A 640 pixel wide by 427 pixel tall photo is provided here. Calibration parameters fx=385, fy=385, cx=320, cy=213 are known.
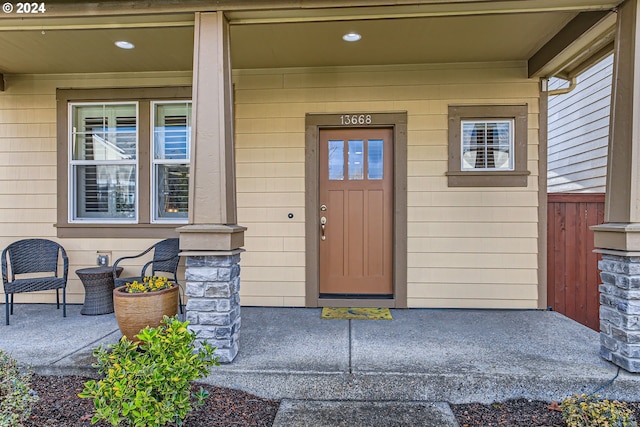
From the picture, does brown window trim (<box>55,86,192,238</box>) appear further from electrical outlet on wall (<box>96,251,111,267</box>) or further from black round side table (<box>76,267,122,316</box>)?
black round side table (<box>76,267,122,316</box>)

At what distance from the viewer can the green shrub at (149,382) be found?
1.74 m

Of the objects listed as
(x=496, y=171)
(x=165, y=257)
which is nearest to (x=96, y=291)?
(x=165, y=257)

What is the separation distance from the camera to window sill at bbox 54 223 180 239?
13.8 feet

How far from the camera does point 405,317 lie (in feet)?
12.1

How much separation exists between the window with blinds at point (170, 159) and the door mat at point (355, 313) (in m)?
1.88

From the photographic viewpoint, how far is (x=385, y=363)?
102 inches

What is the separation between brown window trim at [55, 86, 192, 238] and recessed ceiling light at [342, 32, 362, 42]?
1815mm

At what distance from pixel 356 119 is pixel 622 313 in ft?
9.03

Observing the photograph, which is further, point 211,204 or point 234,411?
point 211,204

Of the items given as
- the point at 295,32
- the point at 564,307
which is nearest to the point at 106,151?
the point at 295,32

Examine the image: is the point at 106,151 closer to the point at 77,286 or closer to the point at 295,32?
the point at 77,286

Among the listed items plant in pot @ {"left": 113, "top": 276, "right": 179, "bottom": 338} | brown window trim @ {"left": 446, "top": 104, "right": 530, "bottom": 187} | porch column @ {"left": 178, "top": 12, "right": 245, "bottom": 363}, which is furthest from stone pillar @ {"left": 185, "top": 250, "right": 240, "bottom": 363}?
brown window trim @ {"left": 446, "top": 104, "right": 530, "bottom": 187}

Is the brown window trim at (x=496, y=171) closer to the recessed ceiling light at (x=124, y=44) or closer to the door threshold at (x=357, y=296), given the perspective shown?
the door threshold at (x=357, y=296)

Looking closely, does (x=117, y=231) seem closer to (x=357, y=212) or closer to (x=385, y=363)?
(x=357, y=212)
